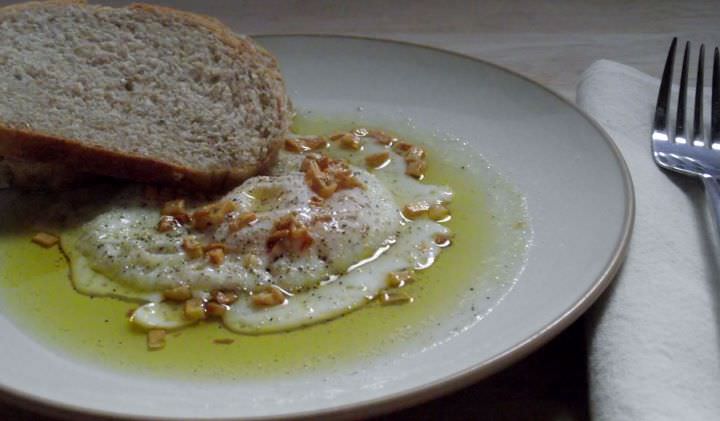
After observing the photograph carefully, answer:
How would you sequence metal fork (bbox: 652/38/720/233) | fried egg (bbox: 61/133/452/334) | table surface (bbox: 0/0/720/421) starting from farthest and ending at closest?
table surface (bbox: 0/0/720/421) < metal fork (bbox: 652/38/720/233) < fried egg (bbox: 61/133/452/334)

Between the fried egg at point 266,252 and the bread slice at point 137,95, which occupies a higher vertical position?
the bread slice at point 137,95

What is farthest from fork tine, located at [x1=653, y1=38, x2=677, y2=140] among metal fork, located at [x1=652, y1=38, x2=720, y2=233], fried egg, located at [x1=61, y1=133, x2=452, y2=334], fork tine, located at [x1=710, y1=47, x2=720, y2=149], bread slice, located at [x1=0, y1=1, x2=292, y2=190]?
bread slice, located at [x1=0, y1=1, x2=292, y2=190]

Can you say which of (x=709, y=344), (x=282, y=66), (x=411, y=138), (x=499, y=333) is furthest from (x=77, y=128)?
(x=709, y=344)

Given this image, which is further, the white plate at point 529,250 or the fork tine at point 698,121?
the fork tine at point 698,121

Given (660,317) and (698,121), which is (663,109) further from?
(660,317)

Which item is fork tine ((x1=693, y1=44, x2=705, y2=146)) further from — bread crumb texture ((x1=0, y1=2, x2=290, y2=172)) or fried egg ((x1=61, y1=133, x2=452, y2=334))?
bread crumb texture ((x1=0, y1=2, x2=290, y2=172))

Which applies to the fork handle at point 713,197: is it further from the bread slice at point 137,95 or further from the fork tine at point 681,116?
the bread slice at point 137,95

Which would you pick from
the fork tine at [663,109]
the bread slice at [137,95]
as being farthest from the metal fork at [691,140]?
the bread slice at [137,95]
